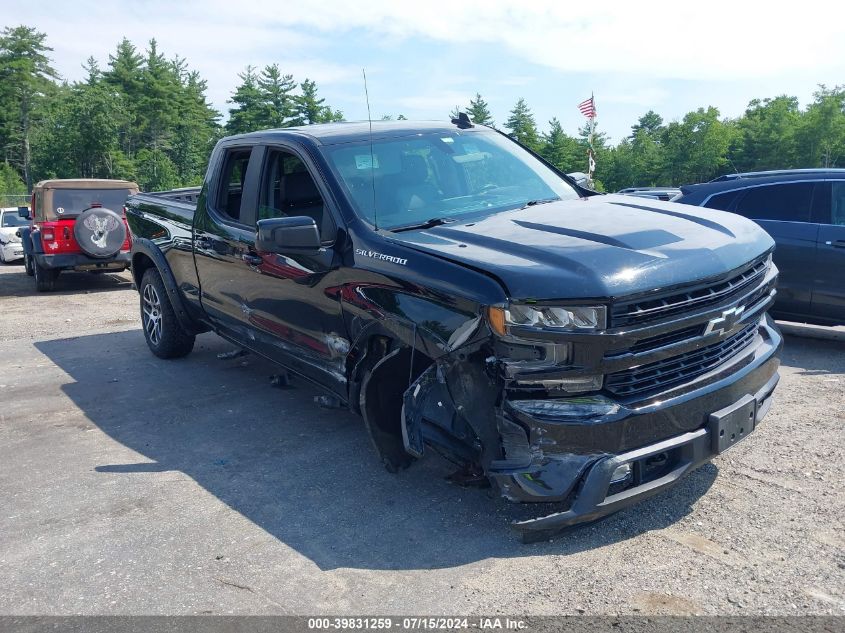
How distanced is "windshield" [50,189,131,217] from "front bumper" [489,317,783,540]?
12.2 metres

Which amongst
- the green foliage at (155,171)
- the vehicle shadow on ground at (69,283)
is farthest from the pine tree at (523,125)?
the vehicle shadow on ground at (69,283)

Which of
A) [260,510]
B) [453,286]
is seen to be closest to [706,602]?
[453,286]

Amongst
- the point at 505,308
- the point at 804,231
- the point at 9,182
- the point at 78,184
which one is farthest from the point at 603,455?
the point at 9,182

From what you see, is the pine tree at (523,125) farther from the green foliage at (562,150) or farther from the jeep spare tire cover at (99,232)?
the jeep spare tire cover at (99,232)

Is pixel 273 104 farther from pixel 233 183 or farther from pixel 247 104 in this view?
pixel 233 183

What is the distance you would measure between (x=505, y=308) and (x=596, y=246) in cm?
61

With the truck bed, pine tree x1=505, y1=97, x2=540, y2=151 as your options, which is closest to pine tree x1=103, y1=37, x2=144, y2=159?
pine tree x1=505, y1=97, x2=540, y2=151

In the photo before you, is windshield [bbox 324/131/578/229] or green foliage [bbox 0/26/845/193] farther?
green foliage [bbox 0/26/845/193]

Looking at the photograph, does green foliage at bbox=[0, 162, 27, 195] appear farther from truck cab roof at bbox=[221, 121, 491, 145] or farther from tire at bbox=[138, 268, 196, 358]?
truck cab roof at bbox=[221, 121, 491, 145]

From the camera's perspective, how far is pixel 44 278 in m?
13.4

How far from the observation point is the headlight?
329 centimetres

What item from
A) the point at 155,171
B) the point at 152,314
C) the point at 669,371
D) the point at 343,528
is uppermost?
the point at 155,171

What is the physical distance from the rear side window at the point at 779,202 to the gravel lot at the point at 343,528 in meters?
1.92

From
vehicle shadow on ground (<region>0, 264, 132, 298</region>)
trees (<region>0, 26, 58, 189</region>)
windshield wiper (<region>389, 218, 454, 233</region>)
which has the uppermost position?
trees (<region>0, 26, 58, 189</region>)
